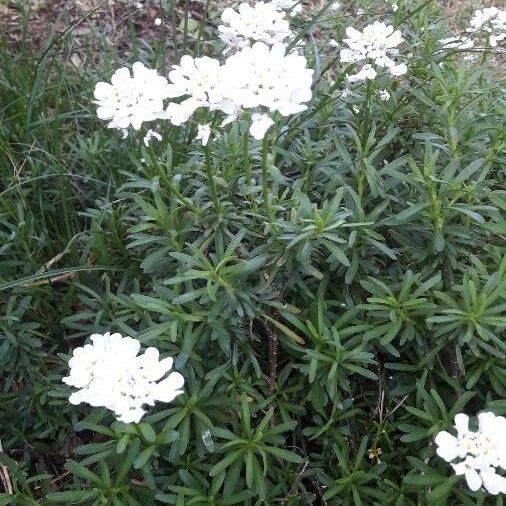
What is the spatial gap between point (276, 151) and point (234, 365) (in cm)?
81

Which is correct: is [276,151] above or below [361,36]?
below

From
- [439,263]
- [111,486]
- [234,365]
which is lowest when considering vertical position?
[111,486]

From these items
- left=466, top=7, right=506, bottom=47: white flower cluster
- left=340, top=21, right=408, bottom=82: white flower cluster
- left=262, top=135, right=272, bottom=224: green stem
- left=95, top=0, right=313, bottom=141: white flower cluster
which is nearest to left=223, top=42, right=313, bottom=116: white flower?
left=95, top=0, right=313, bottom=141: white flower cluster

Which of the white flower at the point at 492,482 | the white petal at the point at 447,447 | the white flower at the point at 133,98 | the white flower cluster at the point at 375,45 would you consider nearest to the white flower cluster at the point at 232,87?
the white flower at the point at 133,98

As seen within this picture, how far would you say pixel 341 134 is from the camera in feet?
8.77

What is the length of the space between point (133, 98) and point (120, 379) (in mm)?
798

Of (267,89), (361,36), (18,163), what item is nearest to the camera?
(267,89)

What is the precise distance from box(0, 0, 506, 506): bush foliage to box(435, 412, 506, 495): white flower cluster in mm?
271

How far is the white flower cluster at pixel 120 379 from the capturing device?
1.67 meters

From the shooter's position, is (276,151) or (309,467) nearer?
(309,467)

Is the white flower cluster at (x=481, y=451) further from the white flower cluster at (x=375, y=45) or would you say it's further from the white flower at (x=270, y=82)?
the white flower cluster at (x=375, y=45)

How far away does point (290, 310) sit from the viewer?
2229 millimetres

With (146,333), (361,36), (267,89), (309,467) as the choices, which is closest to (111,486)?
(146,333)

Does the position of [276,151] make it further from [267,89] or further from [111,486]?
[111,486]
